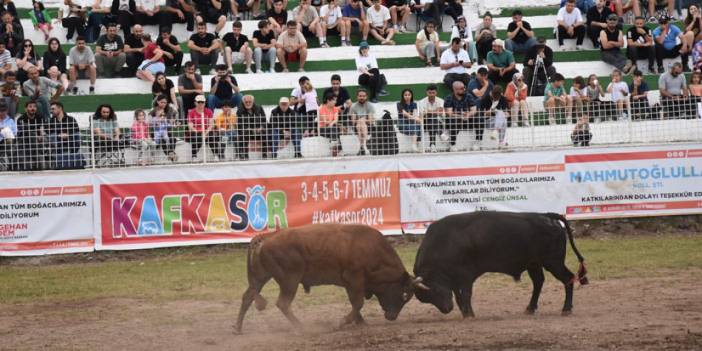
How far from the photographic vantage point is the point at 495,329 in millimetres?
15516

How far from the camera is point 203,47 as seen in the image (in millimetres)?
29625

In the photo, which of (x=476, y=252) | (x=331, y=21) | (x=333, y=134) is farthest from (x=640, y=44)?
(x=476, y=252)

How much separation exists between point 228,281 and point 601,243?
7.98 meters

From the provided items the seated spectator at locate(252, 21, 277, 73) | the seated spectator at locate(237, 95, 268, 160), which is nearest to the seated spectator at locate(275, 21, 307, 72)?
the seated spectator at locate(252, 21, 277, 73)

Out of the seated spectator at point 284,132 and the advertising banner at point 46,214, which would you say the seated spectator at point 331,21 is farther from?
the advertising banner at point 46,214

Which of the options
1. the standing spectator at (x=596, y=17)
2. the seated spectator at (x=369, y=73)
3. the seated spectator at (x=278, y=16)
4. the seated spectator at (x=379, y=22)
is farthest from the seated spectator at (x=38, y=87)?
the standing spectator at (x=596, y=17)

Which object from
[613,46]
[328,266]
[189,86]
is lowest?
[328,266]

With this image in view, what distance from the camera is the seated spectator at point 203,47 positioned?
96.7 ft

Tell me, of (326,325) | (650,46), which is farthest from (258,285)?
(650,46)

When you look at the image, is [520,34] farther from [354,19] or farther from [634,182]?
[634,182]

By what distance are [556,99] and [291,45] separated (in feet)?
23.2

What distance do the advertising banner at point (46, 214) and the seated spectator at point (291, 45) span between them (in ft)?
24.6

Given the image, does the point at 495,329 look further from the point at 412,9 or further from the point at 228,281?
the point at 412,9

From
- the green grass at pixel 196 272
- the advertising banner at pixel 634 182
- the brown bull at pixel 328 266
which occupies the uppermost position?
the advertising banner at pixel 634 182
